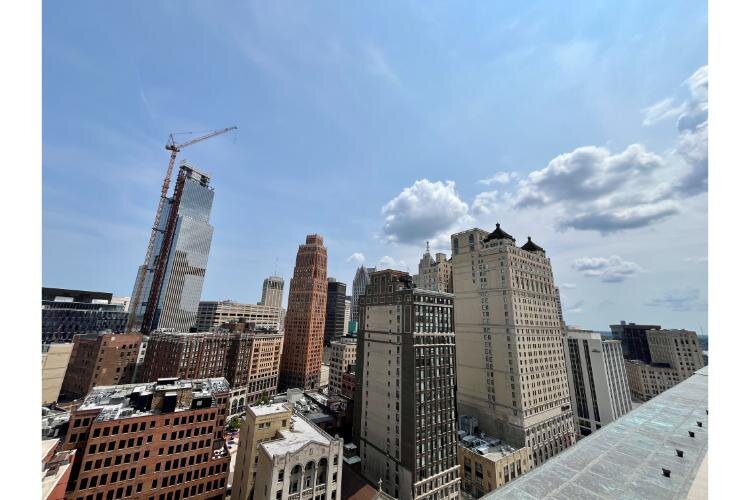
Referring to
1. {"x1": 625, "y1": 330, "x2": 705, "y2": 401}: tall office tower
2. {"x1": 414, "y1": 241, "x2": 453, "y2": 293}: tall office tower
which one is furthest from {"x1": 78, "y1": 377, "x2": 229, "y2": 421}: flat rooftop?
{"x1": 625, "y1": 330, "x2": 705, "y2": 401}: tall office tower

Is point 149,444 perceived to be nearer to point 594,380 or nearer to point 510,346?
point 510,346

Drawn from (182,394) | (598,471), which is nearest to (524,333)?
(598,471)

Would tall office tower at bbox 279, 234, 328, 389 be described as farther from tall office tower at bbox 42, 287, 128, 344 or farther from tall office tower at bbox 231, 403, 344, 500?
tall office tower at bbox 42, 287, 128, 344

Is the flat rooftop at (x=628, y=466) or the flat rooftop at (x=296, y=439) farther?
the flat rooftop at (x=296, y=439)

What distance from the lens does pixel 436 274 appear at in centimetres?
13962

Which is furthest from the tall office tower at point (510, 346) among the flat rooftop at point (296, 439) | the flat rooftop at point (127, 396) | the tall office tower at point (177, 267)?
the tall office tower at point (177, 267)

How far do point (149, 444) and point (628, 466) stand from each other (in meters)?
69.4

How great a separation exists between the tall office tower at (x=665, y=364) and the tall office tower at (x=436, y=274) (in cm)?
10619

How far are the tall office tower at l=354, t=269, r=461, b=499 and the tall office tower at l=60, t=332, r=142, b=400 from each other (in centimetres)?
9690

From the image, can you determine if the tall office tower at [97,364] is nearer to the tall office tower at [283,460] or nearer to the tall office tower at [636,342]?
the tall office tower at [283,460]

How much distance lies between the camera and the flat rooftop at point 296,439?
163 ft

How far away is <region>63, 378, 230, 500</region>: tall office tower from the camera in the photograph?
1880 inches

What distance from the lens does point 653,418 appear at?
3691 centimetres
